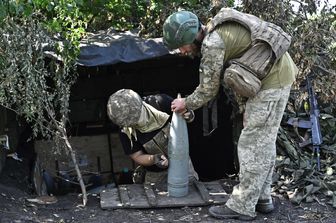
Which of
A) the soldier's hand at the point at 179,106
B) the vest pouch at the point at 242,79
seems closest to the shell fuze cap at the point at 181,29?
the vest pouch at the point at 242,79

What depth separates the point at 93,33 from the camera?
230 inches

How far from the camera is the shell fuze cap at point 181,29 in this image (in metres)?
3.54

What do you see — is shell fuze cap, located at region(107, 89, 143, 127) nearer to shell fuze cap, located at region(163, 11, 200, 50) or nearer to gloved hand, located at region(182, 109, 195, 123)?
gloved hand, located at region(182, 109, 195, 123)

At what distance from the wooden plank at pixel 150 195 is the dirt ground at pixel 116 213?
6cm

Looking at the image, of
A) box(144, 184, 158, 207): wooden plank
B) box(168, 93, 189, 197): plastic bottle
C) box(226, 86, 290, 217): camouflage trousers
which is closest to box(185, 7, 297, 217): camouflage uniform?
box(226, 86, 290, 217): camouflage trousers

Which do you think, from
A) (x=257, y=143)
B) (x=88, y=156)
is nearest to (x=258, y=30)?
(x=257, y=143)

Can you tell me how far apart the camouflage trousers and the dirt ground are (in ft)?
0.79

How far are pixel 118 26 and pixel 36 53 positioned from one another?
217 centimetres

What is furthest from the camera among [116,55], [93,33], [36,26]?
[93,33]

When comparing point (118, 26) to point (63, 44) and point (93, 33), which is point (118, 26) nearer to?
point (93, 33)

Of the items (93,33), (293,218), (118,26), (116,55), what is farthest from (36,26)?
(293,218)

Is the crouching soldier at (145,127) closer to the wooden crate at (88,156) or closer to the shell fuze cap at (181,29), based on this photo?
the shell fuze cap at (181,29)

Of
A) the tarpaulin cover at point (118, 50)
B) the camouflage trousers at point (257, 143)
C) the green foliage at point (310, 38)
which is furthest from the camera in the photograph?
the green foliage at point (310, 38)

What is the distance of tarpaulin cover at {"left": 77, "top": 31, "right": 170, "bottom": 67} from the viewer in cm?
491
